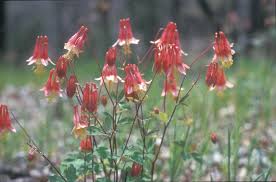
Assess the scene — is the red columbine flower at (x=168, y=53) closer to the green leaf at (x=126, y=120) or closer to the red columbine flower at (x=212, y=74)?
the red columbine flower at (x=212, y=74)

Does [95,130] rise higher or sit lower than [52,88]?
lower

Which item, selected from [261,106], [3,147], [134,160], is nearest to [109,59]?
[134,160]

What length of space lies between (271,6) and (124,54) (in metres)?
4.06

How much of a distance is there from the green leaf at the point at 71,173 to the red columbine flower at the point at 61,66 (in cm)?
39

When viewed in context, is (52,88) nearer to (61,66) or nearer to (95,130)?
(61,66)

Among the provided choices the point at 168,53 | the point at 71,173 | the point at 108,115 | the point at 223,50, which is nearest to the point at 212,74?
the point at 223,50

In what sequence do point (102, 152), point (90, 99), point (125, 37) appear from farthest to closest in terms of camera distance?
point (125, 37)
point (102, 152)
point (90, 99)

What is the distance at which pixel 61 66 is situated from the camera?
2273mm

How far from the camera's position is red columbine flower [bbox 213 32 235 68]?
7.67 ft

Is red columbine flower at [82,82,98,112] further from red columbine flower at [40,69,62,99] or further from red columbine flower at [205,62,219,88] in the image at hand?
red columbine flower at [205,62,219,88]

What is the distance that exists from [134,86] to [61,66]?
290mm

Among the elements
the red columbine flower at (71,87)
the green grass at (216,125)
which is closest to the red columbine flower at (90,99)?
the red columbine flower at (71,87)

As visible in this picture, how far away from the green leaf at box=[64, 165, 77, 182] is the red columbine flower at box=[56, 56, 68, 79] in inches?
15.2

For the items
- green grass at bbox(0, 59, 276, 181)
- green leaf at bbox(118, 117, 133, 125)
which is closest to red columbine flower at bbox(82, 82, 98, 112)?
green leaf at bbox(118, 117, 133, 125)
